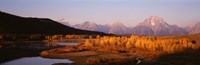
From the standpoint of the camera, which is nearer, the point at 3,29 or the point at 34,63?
the point at 34,63

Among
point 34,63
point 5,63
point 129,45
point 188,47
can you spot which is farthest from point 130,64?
point 129,45

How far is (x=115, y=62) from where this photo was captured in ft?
130

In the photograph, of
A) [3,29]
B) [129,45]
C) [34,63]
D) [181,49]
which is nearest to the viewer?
[34,63]

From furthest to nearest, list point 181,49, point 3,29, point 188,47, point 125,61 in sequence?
1. point 3,29
2. point 188,47
3. point 181,49
4. point 125,61

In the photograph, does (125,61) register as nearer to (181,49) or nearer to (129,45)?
(181,49)

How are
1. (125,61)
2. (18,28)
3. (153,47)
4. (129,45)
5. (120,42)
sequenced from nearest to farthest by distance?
(125,61) → (153,47) → (129,45) → (120,42) → (18,28)

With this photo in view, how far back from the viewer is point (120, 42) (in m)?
87.1

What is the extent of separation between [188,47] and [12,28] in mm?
148570

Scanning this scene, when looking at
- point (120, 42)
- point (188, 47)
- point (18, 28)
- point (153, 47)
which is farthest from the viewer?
point (18, 28)

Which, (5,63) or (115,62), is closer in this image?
(115,62)

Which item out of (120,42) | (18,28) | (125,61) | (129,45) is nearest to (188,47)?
(129,45)

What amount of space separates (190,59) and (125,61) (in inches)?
331

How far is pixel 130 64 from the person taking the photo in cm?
3928

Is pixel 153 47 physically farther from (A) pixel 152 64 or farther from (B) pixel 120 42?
(A) pixel 152 64
